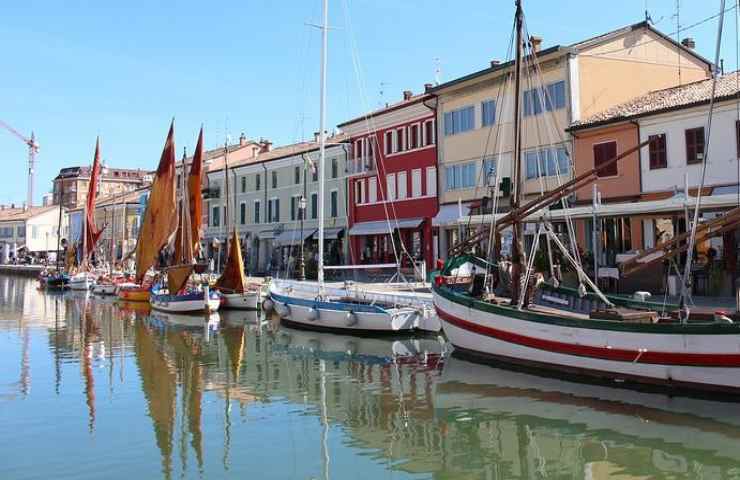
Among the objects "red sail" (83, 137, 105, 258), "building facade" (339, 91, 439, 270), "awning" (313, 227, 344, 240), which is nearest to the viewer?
"building facade" (339, 91, 439, 270)

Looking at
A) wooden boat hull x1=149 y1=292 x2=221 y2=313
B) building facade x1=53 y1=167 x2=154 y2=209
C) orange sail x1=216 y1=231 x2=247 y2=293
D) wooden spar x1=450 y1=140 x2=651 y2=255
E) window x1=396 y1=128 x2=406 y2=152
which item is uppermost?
building facade x1=53 y1=167 x2=154 y2=209

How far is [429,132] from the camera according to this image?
40.3 meters

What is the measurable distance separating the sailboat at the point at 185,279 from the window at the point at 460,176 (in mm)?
13361

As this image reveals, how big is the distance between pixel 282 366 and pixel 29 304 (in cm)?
2972

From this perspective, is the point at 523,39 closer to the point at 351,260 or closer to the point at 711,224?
the point at 711,224

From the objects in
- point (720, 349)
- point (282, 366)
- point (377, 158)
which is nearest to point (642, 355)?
point (720, 349)

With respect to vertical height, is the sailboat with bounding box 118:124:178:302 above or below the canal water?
above

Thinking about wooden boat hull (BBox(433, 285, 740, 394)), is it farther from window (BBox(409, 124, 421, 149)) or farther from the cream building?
window (BBox(409, 124, 421, 149))

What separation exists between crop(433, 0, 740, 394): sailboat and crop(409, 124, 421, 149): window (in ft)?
70.9

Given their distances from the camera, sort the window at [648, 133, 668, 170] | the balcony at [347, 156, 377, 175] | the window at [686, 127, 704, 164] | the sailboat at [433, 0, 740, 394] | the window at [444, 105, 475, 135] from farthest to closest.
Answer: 1. the balcony at [347, 156, 377, 175]
2. the window at [444, 105, 475, 135]
3. the window at [648, 133, 668, 170]
4. the window at [686, 127, 704, 164]
5. the sailboat at [433, 0, 740, 394]

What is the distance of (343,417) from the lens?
12.6 m

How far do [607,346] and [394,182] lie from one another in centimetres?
2957

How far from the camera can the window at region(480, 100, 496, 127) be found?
115 feet

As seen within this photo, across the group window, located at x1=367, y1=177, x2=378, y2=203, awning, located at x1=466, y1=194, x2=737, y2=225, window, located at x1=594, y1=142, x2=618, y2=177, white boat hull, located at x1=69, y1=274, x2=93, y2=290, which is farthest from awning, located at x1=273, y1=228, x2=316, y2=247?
awning, located at x1=466, y1=194, x2=737, y2=225
